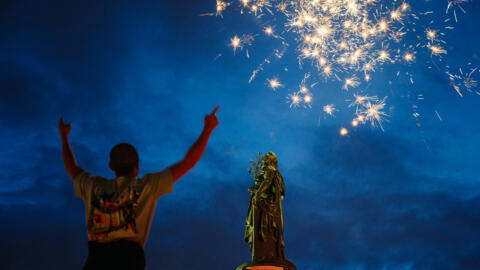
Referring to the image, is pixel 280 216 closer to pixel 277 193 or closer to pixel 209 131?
pixel 277 193

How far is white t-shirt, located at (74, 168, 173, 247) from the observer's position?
2.57 metres

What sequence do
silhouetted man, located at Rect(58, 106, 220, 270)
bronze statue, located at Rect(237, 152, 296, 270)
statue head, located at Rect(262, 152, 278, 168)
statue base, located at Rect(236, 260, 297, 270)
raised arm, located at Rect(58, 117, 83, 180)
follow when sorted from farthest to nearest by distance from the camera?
statue head, located at Rect(262, 152, 278, 168), bronze statue, located at Rect(237, 152, 296, 270), statue base, located at Rect(236, 260, 297, 270), raised arm, located at Rect(58, 117, 83, 180), silhouetted man, located at Rect(58, 106, 220, 270)

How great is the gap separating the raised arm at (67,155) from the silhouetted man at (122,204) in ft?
0.30

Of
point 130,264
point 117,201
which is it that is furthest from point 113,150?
point 130,264

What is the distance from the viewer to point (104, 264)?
8.10ft

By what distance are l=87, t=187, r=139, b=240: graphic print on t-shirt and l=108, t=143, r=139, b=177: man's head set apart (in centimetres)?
21

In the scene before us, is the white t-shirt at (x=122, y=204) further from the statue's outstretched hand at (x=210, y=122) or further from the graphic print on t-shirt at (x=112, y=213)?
the statue's outstretched hand at (x=210, y=122)

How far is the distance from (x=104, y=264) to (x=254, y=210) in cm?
1043

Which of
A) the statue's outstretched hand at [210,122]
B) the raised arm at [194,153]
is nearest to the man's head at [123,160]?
the raised arm at [194,153]

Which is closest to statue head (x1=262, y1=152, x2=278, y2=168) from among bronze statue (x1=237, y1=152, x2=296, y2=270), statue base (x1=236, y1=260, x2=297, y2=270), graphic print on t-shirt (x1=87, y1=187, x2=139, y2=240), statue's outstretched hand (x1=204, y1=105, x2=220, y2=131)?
bronze statue (x1=237, y1=152, x2=296, y2=270)

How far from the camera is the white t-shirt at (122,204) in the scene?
2568 mm

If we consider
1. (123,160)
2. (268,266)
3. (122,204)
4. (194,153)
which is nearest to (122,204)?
(122,204)

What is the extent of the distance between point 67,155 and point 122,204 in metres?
0.97

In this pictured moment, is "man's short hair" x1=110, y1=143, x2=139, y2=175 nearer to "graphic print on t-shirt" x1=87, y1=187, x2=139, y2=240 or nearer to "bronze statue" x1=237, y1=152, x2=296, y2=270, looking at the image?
"graphic print on t-shirt" x1=87, y1=187, x2=139, y2=240
